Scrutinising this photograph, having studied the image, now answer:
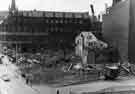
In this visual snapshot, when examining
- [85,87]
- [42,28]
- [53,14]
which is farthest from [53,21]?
[85,87]

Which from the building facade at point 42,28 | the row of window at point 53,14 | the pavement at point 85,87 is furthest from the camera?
the row of window at point 53,14

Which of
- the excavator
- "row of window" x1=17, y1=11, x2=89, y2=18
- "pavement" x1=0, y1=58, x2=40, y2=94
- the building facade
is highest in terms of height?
"row of window" x1=17, y1=11, x2=89, y2=18

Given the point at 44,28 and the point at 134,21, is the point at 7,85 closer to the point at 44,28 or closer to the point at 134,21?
the point at 134,21

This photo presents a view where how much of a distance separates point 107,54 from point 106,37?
285 inches

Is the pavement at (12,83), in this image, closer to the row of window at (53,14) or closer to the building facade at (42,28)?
the building facade at (42,28)

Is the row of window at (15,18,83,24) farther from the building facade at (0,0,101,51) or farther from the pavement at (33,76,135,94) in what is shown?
the pavement at (33,76,135,94)

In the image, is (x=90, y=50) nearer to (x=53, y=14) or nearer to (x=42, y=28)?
(x=42, y=28)

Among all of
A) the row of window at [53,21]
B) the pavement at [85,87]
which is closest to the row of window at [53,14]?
the row of window at [53,21]

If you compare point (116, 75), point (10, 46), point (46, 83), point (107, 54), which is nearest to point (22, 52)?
point (10, 46)

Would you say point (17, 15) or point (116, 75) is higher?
point (17, 15)

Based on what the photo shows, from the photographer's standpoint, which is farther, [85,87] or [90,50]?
[90,50]

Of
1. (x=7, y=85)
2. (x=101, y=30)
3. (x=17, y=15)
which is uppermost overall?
(x=17, y=15)

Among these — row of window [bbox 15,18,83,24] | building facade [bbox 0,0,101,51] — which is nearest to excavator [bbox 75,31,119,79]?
building facade [bbox 0,0,101,51]

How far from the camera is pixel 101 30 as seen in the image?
31.8 m
